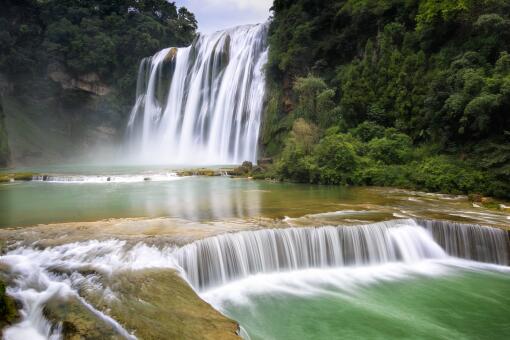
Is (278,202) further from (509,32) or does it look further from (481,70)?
(509,32)

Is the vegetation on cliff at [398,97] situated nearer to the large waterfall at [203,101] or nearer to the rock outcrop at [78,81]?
the large waterfall at [203,101]

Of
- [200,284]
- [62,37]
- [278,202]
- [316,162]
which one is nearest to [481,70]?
[316,162]

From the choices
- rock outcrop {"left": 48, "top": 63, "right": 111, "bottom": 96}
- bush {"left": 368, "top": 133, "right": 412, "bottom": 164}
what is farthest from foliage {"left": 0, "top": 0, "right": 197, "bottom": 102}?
bush {"left": 368, "top": 133, "right": 412, "bottom": 164}

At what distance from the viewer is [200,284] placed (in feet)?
21.9

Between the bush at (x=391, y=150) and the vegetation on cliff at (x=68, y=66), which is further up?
the vegetation on cliff at (x=68, y=66)

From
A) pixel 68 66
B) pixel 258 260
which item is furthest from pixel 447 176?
pixel 68 66

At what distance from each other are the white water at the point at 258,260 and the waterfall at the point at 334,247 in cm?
2

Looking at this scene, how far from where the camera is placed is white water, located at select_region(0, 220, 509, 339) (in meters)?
5.51

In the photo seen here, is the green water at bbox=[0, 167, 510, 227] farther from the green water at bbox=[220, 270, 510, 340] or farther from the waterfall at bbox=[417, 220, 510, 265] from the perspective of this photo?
the green water at bbox=[220, 270, 510, 340]

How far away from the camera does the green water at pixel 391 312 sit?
537cm

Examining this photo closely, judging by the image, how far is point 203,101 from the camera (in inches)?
1298

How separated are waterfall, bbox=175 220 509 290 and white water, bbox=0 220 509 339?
20 mm

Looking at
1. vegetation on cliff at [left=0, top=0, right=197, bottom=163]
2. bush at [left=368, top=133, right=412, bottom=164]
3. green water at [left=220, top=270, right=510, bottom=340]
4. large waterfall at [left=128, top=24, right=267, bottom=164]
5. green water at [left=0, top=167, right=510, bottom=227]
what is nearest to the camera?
green water at [left=220, top=270, right=510, bottom=340]

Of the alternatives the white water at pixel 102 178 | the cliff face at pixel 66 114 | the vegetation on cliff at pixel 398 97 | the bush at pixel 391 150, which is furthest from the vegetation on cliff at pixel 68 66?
the bush at pixel 391 150
